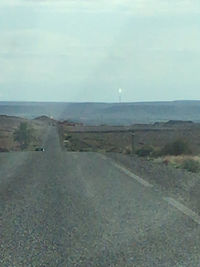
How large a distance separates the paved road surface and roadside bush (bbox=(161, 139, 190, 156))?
779 inches

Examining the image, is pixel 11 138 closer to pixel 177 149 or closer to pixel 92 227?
pixel 177 149

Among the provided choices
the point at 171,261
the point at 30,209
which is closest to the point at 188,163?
the point at 30,209

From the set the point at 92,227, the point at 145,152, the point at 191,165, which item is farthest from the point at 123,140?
the point at 92,227

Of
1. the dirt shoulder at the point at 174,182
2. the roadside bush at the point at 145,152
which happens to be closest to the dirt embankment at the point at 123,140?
the roadside bush at the point at 145,152

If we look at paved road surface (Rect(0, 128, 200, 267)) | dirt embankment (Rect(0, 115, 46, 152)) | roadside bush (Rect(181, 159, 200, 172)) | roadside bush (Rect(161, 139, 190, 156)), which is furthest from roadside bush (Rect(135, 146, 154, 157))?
paved road surface (Rect(0, 128, 200, 267))

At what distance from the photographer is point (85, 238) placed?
10.3 metres

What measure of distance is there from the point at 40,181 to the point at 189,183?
4.24 meters

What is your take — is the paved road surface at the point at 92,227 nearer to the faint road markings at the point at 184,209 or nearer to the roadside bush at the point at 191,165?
Answer: the faint road markings at the point at 184,209

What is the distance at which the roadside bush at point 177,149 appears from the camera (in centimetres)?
3893

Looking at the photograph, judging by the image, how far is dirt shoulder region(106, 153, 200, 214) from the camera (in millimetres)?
15445

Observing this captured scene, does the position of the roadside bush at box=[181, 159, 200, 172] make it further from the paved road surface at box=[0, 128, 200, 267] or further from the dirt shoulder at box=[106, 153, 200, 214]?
the paved road surface at box=[0, 128, 200, 267]

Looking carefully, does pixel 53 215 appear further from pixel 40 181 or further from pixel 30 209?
pixel 40 181

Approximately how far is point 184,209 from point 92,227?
2.67m

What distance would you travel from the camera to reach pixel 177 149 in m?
39.6
